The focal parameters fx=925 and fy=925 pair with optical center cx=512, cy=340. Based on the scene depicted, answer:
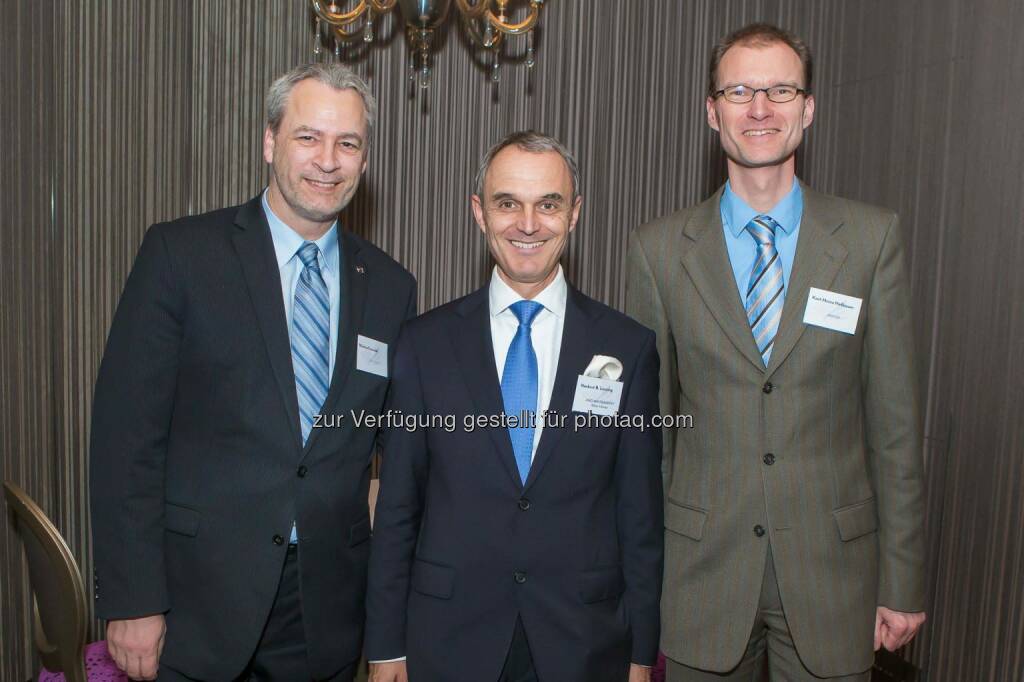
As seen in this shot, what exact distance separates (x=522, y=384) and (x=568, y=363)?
0.34 feet

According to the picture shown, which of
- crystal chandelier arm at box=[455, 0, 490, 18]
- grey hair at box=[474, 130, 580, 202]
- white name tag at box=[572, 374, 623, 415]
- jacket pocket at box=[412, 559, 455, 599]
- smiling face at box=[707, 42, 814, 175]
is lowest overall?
jacket pocket at box=[412, 559, 455, 599]

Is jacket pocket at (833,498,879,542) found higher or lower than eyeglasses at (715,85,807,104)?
lower

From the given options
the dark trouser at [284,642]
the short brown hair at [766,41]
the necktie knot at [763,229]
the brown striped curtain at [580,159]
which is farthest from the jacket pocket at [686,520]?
the brown striped curtain at [580,159]

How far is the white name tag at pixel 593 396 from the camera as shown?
1.87 m

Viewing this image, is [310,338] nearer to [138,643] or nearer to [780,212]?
[138,643]

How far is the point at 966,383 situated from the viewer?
3.17 metres

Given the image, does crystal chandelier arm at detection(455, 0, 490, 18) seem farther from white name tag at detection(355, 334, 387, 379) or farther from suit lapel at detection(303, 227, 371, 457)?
white name tag at detection(355, 334, 387, 379)

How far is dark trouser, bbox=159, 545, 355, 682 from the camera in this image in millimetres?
1985

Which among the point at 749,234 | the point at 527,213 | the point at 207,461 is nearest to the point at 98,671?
the point at 207,461

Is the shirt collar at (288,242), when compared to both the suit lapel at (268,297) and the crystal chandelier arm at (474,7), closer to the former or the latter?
the suit lapel at (268,297)

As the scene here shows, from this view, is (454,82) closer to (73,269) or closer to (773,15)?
(773,15)

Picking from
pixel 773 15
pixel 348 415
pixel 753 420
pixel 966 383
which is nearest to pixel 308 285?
pixel 348 415

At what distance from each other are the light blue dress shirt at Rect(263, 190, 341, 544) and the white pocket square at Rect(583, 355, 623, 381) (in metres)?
0.57

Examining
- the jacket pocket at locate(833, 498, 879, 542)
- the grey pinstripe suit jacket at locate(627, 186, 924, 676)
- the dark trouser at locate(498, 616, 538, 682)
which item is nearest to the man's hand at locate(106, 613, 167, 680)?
the dark trouser at locate(498, 616, 538, 682)
